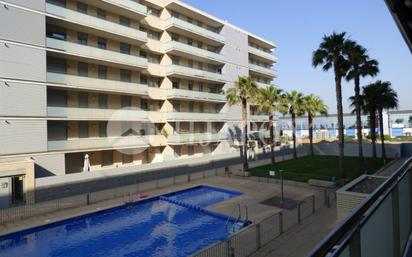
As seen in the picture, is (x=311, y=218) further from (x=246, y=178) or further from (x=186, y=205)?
(x=246, y=178)

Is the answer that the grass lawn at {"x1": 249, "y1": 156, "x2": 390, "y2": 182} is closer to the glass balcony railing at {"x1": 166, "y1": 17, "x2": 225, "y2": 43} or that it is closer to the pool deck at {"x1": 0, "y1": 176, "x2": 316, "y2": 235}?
the pool deck at {"x1": 0, "y1": 176, "x2": 316, "y2": 235}

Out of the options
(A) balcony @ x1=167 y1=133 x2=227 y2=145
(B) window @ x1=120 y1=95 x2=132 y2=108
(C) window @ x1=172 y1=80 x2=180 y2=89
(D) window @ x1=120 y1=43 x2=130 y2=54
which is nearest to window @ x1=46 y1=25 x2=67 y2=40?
(D) window @ x1=120 y1=43 x2=130 y2=54

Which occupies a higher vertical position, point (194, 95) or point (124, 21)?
point (124, 21)

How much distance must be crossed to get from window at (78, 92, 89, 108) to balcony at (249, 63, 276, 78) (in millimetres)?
32496

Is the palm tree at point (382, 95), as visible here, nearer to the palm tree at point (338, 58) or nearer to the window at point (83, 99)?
the palm tree at point (338, 58)

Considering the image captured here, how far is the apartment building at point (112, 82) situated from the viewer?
25367 mm

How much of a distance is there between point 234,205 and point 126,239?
8.40 metres

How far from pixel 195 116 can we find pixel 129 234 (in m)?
25.6

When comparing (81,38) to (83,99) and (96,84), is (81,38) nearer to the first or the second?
(96,84)

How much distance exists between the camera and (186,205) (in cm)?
2252

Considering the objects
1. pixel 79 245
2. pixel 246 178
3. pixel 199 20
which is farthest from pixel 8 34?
pixel 199 20

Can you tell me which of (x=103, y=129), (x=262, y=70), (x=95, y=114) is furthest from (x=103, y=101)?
(x=262, y=70)

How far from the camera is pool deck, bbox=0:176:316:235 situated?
742 inches

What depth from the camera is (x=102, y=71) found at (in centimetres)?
3331
